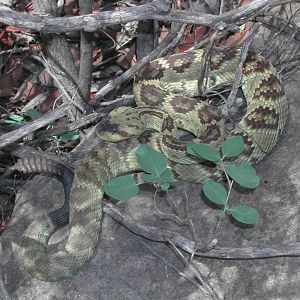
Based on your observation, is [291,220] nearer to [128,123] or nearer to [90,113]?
[128,123]

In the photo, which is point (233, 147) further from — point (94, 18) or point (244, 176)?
point (94, 18)

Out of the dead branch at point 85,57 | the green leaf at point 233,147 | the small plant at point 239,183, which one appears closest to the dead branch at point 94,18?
the dead branch at point 85,57

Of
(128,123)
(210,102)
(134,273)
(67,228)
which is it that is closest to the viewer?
(134,273)

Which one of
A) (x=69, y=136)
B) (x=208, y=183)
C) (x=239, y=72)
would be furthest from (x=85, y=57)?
(x=208, y=183)

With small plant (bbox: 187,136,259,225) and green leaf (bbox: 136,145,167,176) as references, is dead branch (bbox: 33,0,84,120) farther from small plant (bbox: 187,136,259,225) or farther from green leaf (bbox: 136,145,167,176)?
small plant (bbox: 187,136,259,225)

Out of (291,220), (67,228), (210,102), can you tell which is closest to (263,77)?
(210,102)

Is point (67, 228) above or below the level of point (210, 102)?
below

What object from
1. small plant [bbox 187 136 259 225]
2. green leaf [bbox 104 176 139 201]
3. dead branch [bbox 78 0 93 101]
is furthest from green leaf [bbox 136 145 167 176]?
dead branch [bbox 78 0 93 101]
